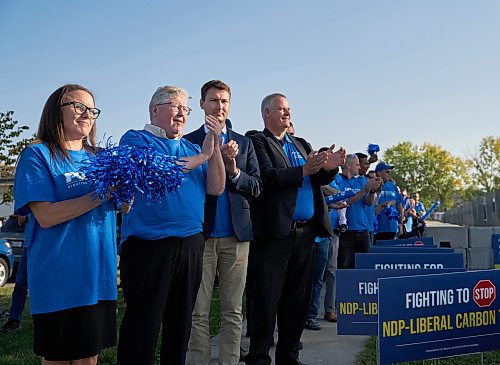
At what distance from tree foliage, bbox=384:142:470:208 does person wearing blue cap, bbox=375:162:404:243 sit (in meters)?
62.3

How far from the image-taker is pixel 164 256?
9.79 ft

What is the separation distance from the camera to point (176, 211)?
9.98ft

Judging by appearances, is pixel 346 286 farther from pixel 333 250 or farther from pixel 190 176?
pixel 333 250

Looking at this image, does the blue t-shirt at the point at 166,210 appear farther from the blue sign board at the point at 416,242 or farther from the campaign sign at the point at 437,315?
the blue sign board at the point at 416,242

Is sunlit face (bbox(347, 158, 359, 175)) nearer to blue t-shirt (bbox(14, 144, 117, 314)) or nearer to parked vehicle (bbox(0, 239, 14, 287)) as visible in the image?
blue t-shirt (bbox(14, 144, 117, 314))

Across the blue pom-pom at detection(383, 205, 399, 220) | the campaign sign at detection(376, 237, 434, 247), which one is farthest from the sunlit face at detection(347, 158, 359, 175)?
the blue pom-pom at detection(383, 205, 399, 220)

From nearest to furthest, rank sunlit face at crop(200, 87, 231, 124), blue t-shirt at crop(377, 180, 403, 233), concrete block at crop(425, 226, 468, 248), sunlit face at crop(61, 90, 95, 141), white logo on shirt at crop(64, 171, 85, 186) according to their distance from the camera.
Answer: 1. white logo on shirt at crop(64, 171, 85, 186)
2. sunlit face at crop(61, 90, 95, 141)
3. sunlit face at crop(200, 87, 231, 124)
4. blue t-shirt at crop(377, 180, 403, 233)
5. concrete block at crop(425, 226, 468, 248)

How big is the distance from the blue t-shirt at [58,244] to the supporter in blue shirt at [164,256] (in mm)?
336

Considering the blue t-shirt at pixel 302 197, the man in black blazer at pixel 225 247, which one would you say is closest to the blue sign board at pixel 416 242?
the blue t-shirt at pixel 302 197

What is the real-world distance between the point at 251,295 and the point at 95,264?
1946 mm

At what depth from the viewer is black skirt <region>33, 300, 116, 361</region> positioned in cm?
254

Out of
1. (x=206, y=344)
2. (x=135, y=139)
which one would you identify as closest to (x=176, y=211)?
(x=135, y=139)

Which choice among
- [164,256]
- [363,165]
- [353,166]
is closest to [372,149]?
[363,165]

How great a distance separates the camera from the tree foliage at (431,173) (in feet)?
239
